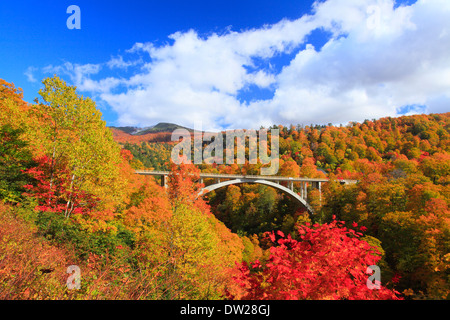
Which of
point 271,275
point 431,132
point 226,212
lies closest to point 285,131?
point 431,132

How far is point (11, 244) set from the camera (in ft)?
16.9

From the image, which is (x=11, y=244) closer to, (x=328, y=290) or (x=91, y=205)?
(x=91, y=205)

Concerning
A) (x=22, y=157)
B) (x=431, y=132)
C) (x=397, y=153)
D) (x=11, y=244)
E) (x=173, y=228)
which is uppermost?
(x=431, y=132)

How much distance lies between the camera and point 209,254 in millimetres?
11117

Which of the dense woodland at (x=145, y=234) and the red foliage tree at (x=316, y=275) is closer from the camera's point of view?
the red foliage tree at (x=316, y=275)

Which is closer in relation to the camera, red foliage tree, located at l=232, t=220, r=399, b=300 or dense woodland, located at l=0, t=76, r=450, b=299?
red foliage tree, located at l=232, t=220, r=399, b=300

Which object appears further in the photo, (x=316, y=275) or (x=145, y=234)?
(x=145, y=234)

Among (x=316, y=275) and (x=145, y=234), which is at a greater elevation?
(x=316, y=275)

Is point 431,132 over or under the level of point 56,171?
over
